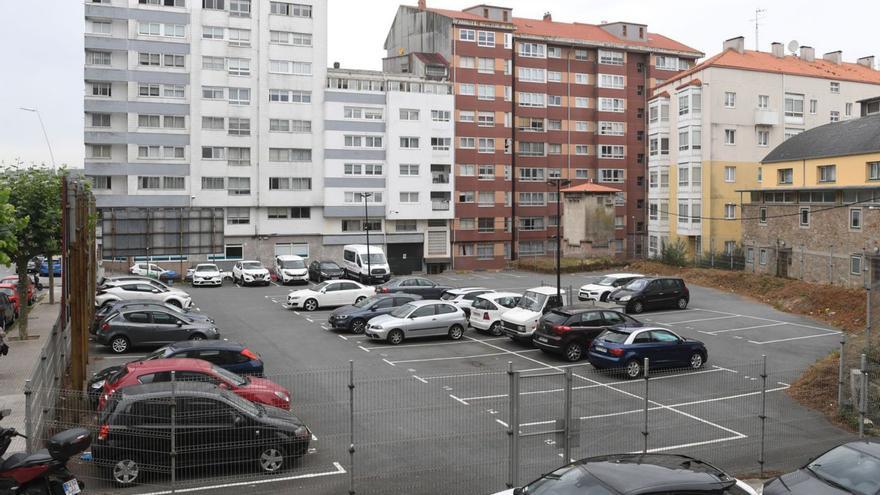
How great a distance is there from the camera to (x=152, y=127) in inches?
2322

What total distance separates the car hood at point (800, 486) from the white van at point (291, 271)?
40.4 meters

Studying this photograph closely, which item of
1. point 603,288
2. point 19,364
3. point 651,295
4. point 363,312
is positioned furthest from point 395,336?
point 603,288

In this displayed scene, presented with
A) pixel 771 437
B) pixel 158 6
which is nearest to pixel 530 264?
pixel 158 6

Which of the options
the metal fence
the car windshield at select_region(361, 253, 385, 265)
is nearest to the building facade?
the car windshield at select_region(361, 253, 385, 265)

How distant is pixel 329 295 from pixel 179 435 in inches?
980

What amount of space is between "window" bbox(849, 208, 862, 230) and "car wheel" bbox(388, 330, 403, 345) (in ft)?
96.1

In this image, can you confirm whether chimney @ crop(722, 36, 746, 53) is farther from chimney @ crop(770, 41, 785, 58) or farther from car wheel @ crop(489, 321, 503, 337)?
car wheel @ crop(489, 321, 503, 337)

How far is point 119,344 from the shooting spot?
78.5ft

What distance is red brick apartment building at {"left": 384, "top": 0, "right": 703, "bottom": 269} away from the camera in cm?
6938

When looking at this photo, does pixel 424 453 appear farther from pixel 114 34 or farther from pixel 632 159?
pixel 632 159

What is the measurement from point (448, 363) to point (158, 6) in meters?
47.6

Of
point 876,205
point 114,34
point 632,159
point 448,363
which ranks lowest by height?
point 448,363

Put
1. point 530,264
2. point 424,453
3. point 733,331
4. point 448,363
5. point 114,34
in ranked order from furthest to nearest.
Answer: point 530,264
point 114,34
point 733,331
point 448,363
point 424,453

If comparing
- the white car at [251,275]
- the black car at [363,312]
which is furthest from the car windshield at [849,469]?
the white car at [251,275]
